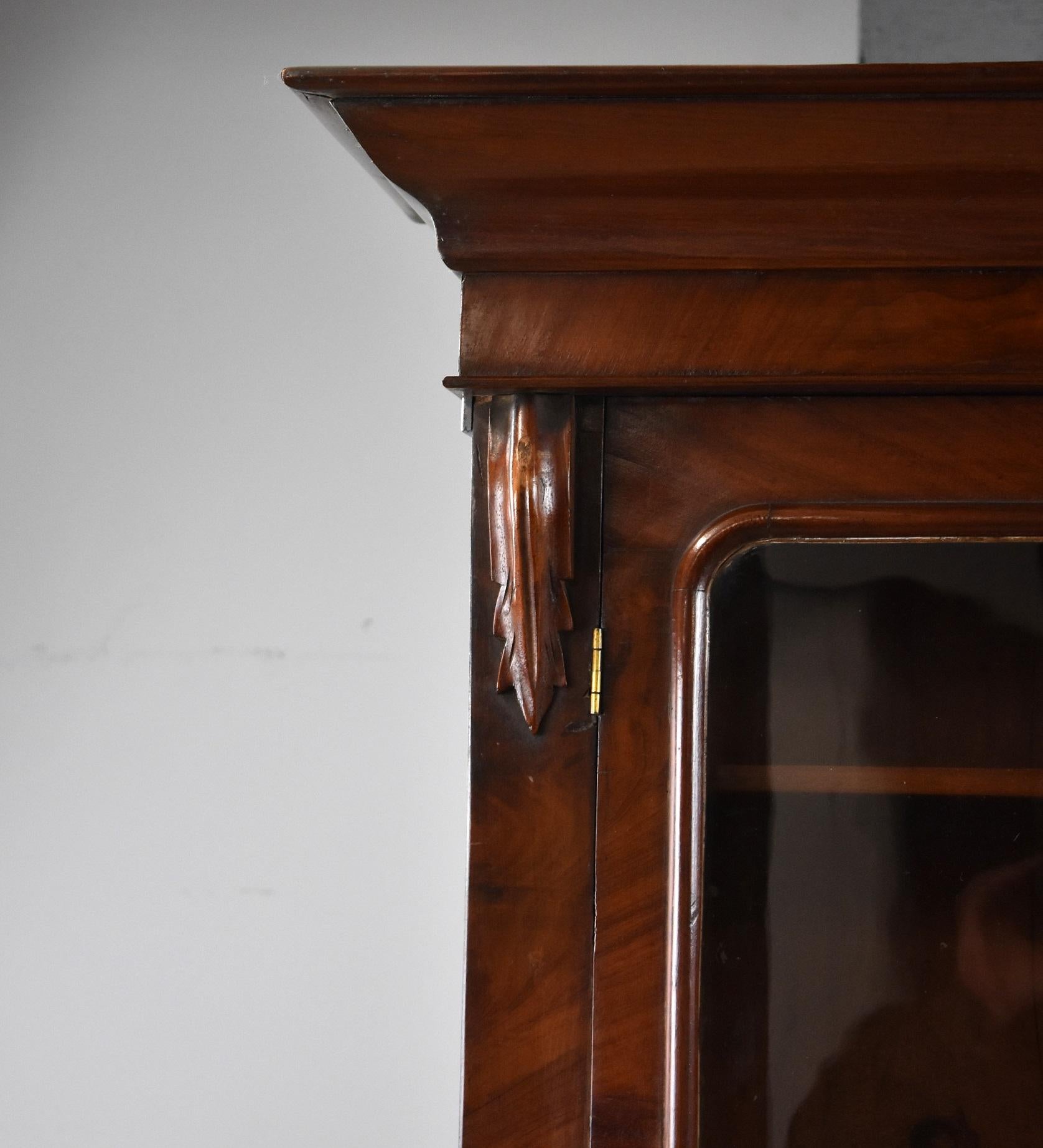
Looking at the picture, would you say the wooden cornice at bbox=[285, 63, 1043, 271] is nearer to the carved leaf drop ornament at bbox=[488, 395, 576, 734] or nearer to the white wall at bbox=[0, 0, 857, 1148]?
the carved leaf drop ornament at bbox=[488, 395, 576, 734]

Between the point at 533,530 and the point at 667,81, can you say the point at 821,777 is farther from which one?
the point at 667,81

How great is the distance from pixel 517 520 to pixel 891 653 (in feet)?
0.55

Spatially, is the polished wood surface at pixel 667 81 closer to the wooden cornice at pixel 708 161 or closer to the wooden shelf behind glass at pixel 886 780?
the wooden cornice at pixel 708 161

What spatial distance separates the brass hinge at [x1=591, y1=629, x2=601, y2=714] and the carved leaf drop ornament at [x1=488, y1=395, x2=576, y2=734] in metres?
0.01

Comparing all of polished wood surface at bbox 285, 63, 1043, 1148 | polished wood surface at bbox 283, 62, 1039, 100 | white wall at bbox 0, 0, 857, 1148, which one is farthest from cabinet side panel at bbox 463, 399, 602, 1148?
white wall at bbox 0, 0, 857, 1148

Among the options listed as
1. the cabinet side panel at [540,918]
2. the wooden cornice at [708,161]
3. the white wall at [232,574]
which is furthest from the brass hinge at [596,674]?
the white wall at [232,574]

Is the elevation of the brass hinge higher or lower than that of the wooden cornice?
lower

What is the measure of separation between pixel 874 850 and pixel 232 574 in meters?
0.51

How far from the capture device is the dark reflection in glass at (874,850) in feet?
1.39

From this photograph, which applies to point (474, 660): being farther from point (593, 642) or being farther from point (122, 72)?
point (122, 72)

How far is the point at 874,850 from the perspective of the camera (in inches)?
16.9

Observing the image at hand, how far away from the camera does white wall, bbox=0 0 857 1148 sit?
2.47 ft

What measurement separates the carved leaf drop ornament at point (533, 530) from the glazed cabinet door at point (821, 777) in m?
0.02

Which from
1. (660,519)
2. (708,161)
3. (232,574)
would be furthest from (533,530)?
(232,574)
